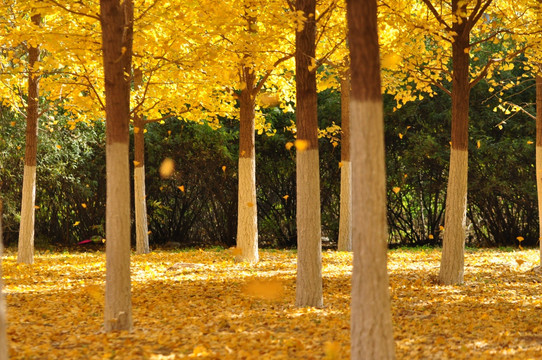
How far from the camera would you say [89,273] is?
35.3 ft

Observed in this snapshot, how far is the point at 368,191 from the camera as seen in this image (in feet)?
13.9

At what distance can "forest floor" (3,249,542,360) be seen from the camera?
5273 mm

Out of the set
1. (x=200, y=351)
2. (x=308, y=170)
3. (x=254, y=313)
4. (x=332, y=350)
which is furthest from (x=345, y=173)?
(x=200, y=351)

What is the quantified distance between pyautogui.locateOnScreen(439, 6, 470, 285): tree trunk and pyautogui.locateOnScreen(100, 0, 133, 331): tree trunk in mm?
4898

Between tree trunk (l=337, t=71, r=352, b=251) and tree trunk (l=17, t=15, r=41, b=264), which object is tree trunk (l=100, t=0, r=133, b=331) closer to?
tree trunk (l=17, t=15, r=41, b=264)

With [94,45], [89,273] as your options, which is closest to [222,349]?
[94,45]

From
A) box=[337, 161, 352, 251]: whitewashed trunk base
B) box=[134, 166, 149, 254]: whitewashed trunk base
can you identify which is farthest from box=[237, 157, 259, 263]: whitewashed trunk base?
box=[134, 166, 149, 254]: whitewashed trunk base

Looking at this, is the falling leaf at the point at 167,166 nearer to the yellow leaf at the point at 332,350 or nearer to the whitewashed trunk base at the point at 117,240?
the whitewashed trunk base at the point at 117,240

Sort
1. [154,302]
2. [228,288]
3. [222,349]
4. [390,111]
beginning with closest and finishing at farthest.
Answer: [222,349]
[154,302]
[228,288]
[390,111]

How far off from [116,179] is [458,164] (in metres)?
5.07

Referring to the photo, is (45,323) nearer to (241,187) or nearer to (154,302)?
(154,302)

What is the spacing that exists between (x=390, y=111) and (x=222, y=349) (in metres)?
12.3

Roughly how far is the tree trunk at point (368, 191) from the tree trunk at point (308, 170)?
2.73 meters

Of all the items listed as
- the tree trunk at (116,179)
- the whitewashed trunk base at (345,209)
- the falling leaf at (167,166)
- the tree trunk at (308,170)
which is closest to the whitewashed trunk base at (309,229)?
the tree trunk at (308,170)
